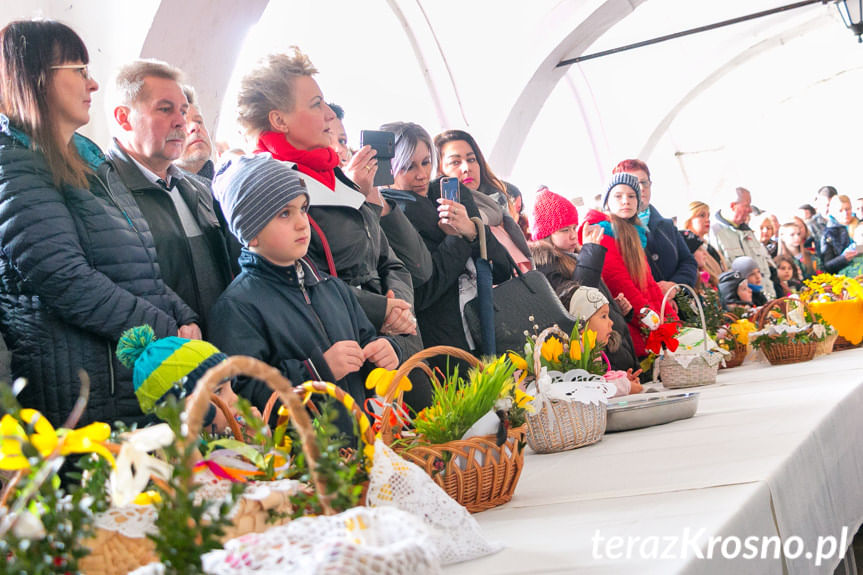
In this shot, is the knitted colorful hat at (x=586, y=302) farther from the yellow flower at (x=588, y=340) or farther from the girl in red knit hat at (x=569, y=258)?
the yellow flower at (x=588, y=340)

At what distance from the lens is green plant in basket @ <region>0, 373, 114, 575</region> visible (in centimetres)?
73

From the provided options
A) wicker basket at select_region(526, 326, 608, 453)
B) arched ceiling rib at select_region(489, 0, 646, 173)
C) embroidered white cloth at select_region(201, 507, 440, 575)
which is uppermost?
arched ceiling rib at select_region(489, 0, 646, 173)

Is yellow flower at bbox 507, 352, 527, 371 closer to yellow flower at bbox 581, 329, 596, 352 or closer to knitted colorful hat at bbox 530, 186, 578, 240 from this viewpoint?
yellow flower at bbox 581, 329, 596, 352

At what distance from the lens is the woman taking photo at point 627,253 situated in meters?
3.98

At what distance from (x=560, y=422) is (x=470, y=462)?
602mm

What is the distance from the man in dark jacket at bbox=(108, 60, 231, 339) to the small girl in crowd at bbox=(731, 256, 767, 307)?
491 centimetres

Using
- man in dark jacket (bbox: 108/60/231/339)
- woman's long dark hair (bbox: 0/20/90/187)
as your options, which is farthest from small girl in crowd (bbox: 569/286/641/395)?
woman's long dark hair (bbox: 0/20/90/187)

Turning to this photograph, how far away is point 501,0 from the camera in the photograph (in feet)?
27.2

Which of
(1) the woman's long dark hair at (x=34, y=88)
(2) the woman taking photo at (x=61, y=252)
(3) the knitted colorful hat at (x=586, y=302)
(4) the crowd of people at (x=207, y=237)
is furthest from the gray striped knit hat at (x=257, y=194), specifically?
(3) the knitted colorful hat at (x=586, y=302)

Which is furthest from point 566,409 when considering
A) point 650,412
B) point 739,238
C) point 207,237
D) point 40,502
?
point 739,238

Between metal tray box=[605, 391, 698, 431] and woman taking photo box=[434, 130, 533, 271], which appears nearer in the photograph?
metal tray box=[605, 391, 698, 431]

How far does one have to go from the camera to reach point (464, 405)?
57.3 inches

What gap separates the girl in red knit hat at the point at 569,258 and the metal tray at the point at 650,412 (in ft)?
4.24

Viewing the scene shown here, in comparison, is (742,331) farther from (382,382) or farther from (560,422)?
(382,382)
